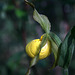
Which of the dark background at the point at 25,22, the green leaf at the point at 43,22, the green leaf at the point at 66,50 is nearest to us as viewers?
the green leaf at the point at 66,50

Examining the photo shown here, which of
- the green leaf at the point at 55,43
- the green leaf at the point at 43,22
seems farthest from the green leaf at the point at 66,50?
the green leaf at the point at 43,22

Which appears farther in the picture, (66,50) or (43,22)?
(43,22)

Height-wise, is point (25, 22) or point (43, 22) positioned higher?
point (43, 22)

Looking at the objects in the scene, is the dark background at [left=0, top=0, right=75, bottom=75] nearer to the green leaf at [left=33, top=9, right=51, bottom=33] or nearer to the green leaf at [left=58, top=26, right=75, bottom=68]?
the green leaf at [left=33, top=9, right=51, bottom=33]

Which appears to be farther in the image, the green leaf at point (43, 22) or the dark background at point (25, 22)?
the dark background at point (25, 22)

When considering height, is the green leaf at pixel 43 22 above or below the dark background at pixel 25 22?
above

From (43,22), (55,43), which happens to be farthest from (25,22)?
(55,43)

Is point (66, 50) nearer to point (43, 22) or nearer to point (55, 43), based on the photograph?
point (55, 43)

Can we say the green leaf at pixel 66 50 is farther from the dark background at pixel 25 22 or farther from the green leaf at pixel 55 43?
the dark background at pixel 25 22

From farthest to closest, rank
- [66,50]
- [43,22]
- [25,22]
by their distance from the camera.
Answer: [25,22], [43,22], [66,50]

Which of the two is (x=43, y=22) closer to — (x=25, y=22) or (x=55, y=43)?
(x=55, y=43)

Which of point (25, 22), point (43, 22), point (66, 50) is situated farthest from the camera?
point (25, 22)
